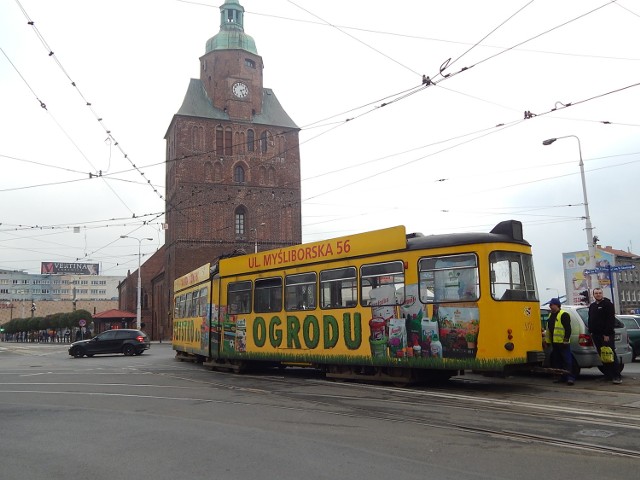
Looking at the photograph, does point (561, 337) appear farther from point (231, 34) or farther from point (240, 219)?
point (231, 34)

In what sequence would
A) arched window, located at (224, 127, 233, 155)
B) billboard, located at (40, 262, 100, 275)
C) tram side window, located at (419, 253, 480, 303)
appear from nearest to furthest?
tram side window, located at (419, 253, 480, 303)
arched window, located at (224, 127, 233, 155)
billboard, located at (40, 262, 100, 275)

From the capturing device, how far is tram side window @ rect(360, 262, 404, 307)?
11.6 meters

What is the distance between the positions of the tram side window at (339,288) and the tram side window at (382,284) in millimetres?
234

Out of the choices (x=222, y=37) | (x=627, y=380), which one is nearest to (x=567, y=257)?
(x=222, y=37)

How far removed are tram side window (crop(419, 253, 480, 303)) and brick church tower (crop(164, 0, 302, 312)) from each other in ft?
141

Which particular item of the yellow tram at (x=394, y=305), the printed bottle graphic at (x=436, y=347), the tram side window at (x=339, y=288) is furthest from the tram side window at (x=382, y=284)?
the printed bottle graphic at (x=436, y=347)

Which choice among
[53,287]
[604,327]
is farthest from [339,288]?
[53,287]

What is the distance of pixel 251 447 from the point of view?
20.9ft

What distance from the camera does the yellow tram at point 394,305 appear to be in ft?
34.5

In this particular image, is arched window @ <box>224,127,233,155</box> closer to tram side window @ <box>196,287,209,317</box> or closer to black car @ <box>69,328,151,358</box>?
black car @ <box>69,328,151,358</box>

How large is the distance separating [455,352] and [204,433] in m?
5.20

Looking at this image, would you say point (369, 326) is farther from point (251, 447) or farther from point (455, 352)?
point (251, 447)

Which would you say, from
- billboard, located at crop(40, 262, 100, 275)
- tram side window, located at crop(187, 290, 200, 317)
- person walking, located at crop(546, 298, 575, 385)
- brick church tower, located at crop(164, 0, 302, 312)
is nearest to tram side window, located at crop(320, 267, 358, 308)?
person walking, located at crop(546, 298, 575, 385)

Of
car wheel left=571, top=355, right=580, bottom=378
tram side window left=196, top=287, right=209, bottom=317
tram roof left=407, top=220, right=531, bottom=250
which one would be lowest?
car wheel left=571, top=355, right=580, bottom=378
